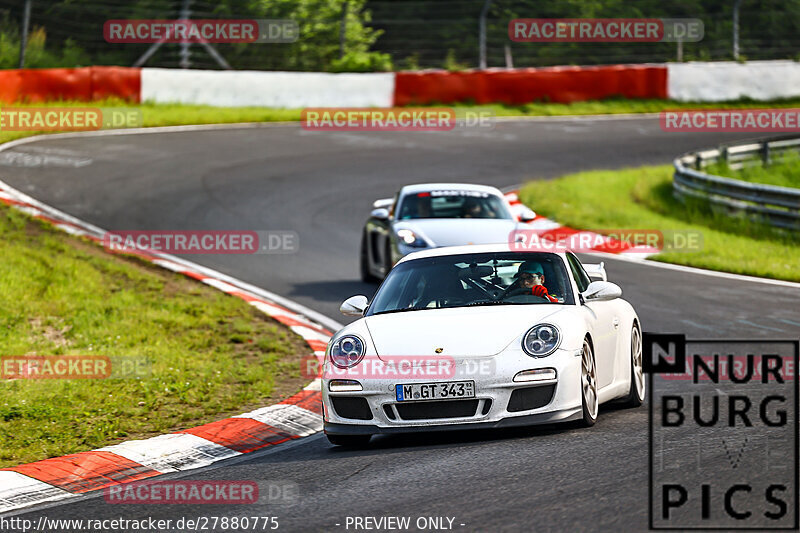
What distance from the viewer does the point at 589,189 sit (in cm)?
2280

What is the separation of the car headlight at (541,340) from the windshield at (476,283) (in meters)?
0.62

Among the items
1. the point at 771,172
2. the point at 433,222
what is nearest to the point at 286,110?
the point at 771,172

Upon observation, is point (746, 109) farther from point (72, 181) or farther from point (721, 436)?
point (721, 436)

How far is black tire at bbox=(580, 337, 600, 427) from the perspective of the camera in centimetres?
705

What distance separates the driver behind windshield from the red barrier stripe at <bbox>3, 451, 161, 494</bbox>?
8.74 feet

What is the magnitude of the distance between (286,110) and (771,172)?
1310cm

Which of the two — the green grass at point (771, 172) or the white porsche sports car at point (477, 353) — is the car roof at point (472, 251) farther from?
the green grass at point (771, 172)

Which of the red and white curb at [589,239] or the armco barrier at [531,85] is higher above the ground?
the armco barrier at [531,85]

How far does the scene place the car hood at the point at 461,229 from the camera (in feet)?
42.0

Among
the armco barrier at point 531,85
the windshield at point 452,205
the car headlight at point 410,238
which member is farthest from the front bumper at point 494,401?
the armco barrier at point 531,85

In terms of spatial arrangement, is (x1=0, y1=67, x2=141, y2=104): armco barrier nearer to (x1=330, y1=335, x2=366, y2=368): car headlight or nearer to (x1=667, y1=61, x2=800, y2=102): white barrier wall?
(x1=667, y1=61, x2=800, y2=102): white barrier wall

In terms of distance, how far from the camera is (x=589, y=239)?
18.2 m

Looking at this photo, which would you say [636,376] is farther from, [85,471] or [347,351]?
[85,471]

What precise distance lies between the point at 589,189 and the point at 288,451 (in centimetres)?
1627
